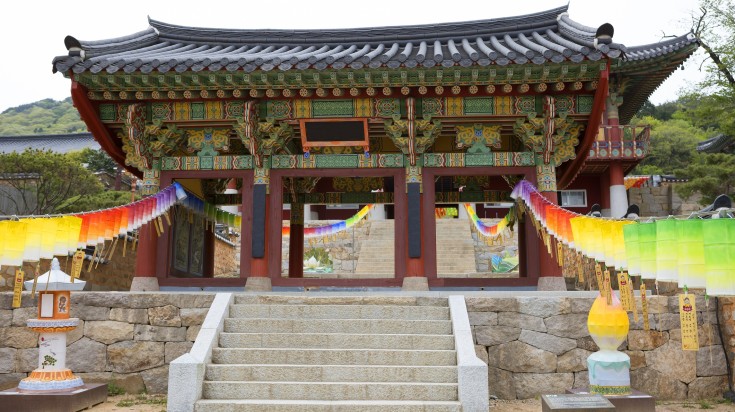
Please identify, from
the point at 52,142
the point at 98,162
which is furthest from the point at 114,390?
the point at 52,142

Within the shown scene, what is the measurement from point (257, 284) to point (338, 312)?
2744 millimetres

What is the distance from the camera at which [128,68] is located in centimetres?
1061

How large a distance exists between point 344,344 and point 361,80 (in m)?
→ 4.86

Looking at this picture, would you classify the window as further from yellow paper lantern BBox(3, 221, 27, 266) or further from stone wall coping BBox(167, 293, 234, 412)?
yellow paper lantern BBox(3, 221, 27, 266)

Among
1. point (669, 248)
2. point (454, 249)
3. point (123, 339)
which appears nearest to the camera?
point (669, 248)

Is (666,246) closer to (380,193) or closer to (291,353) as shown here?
(291,353)

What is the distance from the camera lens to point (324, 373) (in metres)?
7.75

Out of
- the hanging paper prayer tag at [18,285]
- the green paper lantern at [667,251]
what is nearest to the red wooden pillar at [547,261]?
the green paper lantern at [667,251]

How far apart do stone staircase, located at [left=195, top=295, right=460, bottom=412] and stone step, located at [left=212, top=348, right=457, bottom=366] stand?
0.01 m

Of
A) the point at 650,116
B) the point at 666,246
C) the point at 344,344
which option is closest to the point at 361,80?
the point at 344,344

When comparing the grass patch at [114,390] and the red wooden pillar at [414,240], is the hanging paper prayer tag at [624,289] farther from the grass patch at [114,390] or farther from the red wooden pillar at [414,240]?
the grass patch at [114,390]

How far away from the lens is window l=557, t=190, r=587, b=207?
94.3 ft

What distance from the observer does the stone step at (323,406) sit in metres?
7.01

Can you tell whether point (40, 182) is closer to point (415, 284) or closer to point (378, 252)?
point (378, 252)
